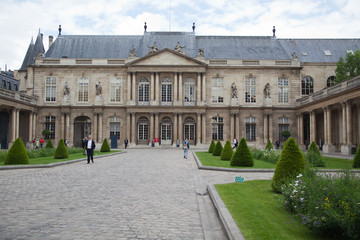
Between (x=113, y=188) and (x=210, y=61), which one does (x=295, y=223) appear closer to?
(x=113, y=188)

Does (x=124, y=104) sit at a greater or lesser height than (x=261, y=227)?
greater

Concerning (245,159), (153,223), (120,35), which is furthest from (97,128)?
(153,223)

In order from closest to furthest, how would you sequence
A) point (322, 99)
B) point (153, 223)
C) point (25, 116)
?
point (153, 223) → point (322, 99) → point (25, 116)

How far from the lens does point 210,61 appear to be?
41.9 m

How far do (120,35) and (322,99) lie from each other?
1169 inches

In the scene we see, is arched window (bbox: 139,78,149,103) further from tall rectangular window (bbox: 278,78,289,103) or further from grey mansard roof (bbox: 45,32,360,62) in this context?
tall rectangular window (bbox: 278,78,289,103)

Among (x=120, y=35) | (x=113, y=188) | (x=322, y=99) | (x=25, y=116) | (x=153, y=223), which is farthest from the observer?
(x=120, y=35)

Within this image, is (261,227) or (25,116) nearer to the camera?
(261,227)

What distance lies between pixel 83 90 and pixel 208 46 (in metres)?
18.4

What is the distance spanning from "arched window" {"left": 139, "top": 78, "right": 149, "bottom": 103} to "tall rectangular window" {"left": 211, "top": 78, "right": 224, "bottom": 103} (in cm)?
872

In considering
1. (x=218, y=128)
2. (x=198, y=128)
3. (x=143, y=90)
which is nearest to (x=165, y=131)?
(x=198, y=128)

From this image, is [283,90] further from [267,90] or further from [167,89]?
[167,89]

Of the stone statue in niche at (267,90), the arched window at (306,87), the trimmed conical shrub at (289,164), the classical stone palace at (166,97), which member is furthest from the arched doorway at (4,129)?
the trimmed conical shrub at (289,164)

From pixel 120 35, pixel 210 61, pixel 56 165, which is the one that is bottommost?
pixel 56 165
